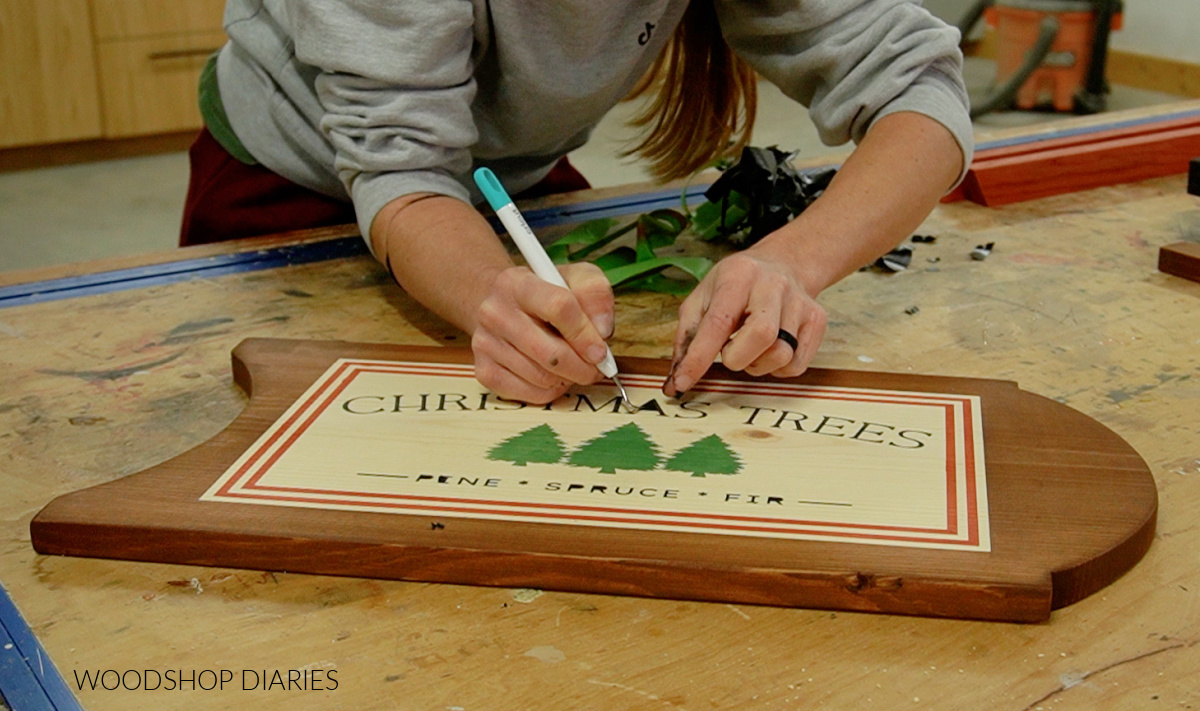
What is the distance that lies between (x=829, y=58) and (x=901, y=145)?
0.11 metres

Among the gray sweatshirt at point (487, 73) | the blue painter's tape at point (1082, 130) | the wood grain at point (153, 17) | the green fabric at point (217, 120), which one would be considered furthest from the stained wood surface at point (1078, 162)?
the wood grain at point (153, 17)

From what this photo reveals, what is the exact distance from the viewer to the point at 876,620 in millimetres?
611

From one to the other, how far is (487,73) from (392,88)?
156 millimetres

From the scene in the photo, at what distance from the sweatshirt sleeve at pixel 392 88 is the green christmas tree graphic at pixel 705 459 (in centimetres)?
35

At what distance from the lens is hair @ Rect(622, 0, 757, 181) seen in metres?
1.21

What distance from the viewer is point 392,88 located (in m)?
0.95

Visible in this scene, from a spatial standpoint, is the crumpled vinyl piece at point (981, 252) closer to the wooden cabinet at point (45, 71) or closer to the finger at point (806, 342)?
the finger at point (806, 342)

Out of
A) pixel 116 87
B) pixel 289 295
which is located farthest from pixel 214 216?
pixel 116 87

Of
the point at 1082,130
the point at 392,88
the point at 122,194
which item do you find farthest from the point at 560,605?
the point at 122,194

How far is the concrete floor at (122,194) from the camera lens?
2992mm

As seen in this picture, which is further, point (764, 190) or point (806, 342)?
point (764, 190)

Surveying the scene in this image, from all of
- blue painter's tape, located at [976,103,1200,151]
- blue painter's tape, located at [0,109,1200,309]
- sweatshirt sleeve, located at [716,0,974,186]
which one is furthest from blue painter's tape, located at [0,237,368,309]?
blue painter's tape, located at [976,103,1200,151]

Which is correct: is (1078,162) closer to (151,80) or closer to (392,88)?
(392,88)

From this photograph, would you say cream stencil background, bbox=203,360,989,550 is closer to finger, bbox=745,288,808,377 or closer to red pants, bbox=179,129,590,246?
finger, bbox=745,288,808,377
